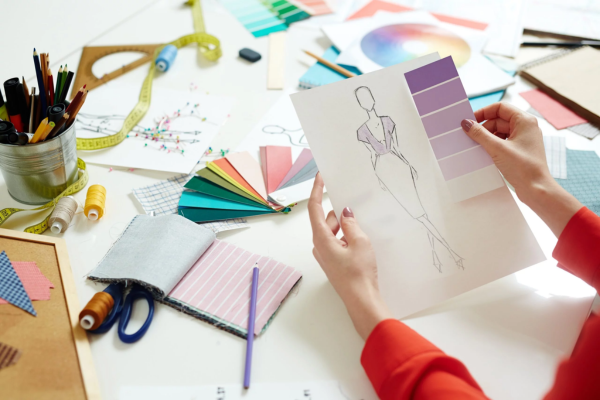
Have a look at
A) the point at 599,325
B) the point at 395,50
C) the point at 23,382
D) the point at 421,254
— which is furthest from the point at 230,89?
the point at 599,325

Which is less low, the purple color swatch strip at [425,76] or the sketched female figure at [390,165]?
the purple color swatch strip at [425,76]

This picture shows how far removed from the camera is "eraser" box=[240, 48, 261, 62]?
57.0 inches

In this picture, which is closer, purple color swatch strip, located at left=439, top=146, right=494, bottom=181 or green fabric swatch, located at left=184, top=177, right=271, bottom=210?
purple color swatch strip, located at left=439, top=146, right=494, bottom=181

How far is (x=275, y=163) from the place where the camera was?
1086 millimetres

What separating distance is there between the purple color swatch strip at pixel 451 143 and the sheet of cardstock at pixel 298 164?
32 centimetres

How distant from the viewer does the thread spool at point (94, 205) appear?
93 centimetres

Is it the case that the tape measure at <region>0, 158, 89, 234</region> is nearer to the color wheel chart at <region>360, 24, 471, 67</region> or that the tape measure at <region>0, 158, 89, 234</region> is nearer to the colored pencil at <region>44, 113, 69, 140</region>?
the colored pencil at <region>44, 113, 69, 140</region>

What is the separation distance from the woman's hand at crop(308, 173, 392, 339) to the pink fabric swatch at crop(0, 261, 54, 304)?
1.53ft

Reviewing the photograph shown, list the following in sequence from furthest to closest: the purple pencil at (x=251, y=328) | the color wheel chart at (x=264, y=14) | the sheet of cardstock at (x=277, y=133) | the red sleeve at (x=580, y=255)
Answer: the color wheel chart at (x=264, y=14) → the sheet of cardstock at (x=277, y=133) → the purple pencil at (x=251, y=328) → the red sleeve at (x=580, y=255)

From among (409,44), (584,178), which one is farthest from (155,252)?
(409,44)

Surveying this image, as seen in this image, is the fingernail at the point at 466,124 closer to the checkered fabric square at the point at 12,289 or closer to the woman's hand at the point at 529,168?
the woman's hand at the point at 529,168

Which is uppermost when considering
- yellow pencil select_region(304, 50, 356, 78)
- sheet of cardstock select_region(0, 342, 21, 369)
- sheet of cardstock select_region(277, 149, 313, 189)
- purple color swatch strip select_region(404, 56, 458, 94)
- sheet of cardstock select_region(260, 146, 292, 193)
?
purple color swatch strip select_region(404, 56, 458, 94)

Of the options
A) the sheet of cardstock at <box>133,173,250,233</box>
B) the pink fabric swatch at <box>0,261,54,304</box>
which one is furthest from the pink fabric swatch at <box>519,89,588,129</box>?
the pink fabric swatch at <box>0,261,54,304</box>

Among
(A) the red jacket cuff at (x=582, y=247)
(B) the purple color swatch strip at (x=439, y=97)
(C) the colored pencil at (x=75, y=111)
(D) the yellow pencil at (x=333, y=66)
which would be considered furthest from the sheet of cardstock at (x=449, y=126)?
(C) the colored pencil at (x=75, y=111)
